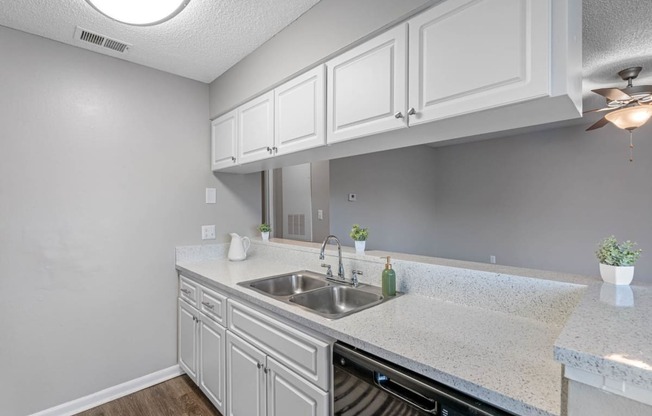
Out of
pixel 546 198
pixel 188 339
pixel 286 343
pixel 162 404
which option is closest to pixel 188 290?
pixel 188 339

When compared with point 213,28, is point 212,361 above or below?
below

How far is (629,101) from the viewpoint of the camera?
2.52m

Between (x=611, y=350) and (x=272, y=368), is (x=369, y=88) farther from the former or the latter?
(x=272, y=368)

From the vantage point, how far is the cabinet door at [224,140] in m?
2.37

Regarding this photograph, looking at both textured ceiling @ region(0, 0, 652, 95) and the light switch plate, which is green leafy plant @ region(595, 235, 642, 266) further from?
the light switch plate

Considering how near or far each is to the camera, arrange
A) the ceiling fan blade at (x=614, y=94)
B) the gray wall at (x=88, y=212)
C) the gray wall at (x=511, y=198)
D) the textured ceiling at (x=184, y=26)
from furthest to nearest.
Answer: the gray wall at (x=511, y=198), the ceiling fan blade at (x=614, y=94), the gray wall at (x=88, y=212), the textured ceiling at (x=184, y=26)

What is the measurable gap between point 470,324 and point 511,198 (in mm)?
4472

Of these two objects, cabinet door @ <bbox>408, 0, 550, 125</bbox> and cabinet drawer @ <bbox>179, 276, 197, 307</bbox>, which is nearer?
cabinet door @ <bbox>408, 0, 550, 125</bbox>

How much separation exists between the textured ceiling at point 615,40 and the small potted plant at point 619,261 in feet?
4.85

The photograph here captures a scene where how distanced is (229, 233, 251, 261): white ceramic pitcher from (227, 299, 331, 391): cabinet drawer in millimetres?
836

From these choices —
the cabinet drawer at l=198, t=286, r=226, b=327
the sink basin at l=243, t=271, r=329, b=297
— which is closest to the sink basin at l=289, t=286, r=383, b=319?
the sink basin at l=243, t=271, r=329, b=297

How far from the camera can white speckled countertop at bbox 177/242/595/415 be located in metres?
0.81

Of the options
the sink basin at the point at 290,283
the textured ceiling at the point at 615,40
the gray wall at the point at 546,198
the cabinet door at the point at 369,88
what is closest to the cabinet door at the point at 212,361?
the sink basin at the point at 290,283

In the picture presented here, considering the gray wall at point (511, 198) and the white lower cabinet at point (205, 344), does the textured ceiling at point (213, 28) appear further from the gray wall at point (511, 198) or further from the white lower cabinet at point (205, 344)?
the gray wall at point (511, 198)
